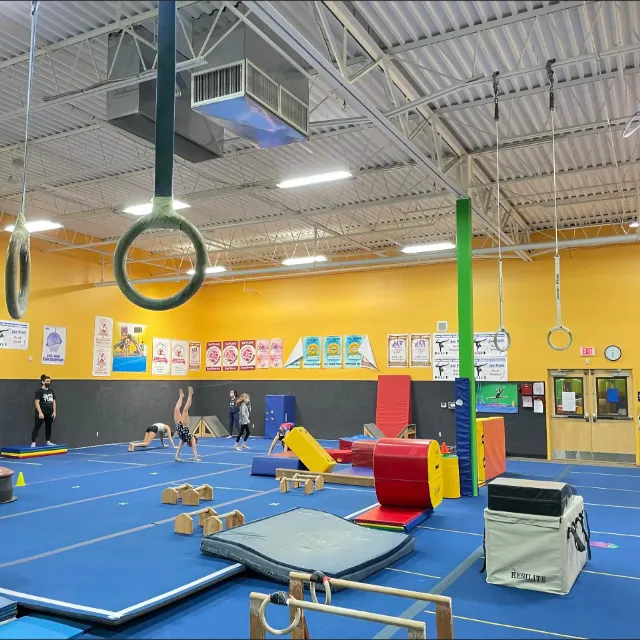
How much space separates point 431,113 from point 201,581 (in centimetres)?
636

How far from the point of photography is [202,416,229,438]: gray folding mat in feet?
59.3

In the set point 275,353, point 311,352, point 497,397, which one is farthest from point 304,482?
Result: point 275,353

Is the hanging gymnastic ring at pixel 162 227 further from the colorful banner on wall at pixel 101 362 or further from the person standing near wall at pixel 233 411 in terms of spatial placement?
the colorful banner on wall at pixel 101 362

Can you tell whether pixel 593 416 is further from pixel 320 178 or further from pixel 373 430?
pixel 320 178

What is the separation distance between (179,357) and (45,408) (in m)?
5.35

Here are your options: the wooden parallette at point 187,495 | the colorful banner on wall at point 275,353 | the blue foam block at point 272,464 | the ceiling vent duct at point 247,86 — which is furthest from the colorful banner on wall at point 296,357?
the ceiling vent duct at point 247,86

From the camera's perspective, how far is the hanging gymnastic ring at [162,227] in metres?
2.46

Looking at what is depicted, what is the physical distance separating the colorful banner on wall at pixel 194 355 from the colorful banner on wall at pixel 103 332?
10.8 feet

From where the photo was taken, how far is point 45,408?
13312mm

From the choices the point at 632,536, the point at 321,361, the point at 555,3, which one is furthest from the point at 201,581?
the point at 321,361

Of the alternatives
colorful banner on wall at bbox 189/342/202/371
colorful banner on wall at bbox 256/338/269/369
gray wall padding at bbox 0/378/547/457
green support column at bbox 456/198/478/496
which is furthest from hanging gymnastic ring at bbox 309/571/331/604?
colorful banner on wall at bbox 189/342/202/371

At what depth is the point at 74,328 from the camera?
14891mm

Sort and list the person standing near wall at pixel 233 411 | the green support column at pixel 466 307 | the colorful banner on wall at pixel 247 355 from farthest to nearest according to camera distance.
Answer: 1. the colorful banner on wall at pixel 247 355
2. the person standing near wall at pixel 233 411
3. the green support column at pixel 466 307

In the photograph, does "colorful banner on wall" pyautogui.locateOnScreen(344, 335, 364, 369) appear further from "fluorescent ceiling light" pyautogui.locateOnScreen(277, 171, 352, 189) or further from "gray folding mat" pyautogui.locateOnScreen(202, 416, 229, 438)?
"fluorescent ceiling light" pyautogui.locateOnScreen(277, 171, 352, 189)
